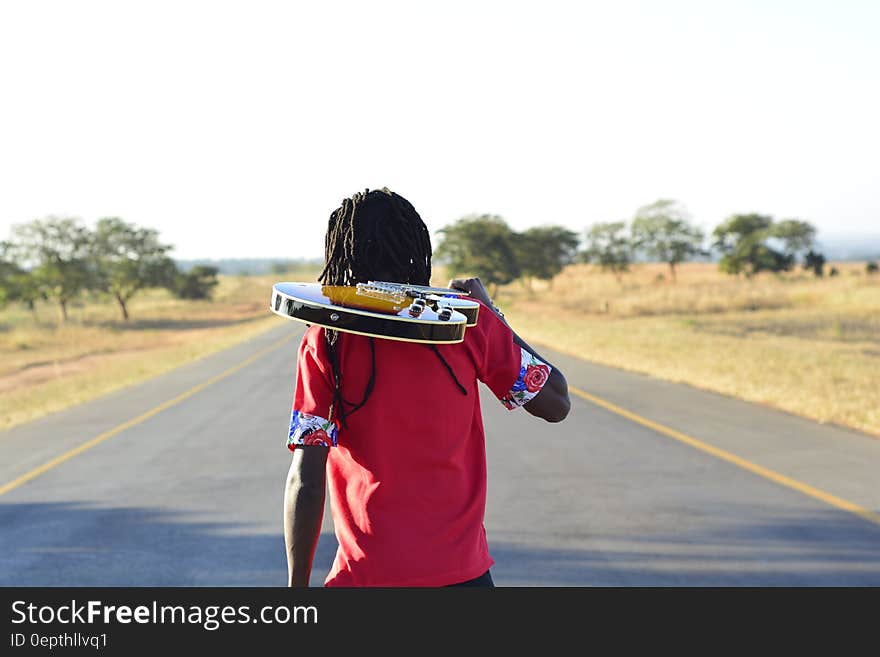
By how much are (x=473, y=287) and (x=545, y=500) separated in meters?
5.04

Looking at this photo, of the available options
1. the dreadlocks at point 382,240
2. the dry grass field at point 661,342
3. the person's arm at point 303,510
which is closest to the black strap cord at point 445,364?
the dreadlocks at point 382,240

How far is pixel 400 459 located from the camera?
205 centimetres

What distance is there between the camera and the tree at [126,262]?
228 ft

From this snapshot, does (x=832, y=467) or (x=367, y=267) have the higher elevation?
(x=367, y=267)

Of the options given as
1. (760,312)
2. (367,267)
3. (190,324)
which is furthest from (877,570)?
(190,324)

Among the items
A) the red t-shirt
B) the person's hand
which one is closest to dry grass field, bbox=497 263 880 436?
the person's hand

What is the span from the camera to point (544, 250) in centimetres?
6469

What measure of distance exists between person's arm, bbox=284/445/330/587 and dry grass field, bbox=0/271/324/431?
1335cm

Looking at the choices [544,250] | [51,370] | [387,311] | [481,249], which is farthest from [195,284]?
[387,311]

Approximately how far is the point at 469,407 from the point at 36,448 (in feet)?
31.8

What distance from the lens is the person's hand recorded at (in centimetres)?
225

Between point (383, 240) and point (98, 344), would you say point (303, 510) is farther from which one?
point (98, 344)

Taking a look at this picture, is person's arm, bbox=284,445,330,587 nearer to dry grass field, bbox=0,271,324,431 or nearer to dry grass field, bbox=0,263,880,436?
dry grass field, bbox=0,263,880,436
